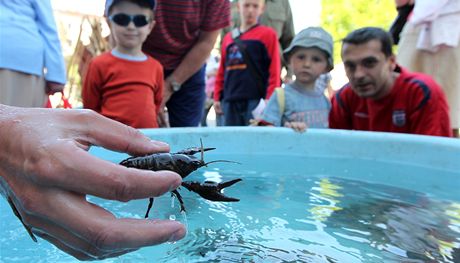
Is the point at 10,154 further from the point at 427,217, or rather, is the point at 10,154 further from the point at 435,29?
the point at 435,29

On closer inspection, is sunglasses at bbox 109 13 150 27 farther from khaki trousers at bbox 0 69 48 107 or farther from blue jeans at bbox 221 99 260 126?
blue jeans at bbox 221 99 260 126

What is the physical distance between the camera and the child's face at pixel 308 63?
381 centimetres

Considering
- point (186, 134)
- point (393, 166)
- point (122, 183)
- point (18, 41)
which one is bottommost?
point (393, 166)

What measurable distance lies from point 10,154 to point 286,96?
3024 millimetres

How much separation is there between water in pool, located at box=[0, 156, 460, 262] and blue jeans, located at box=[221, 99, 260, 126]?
1885 millimetres

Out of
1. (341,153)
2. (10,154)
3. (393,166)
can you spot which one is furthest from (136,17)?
(10,154)

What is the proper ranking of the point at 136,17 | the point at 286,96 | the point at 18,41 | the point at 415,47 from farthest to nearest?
1. the point at 415,47
2. the point at 286,96
3. the point at 136,17
4. the point at 18,41

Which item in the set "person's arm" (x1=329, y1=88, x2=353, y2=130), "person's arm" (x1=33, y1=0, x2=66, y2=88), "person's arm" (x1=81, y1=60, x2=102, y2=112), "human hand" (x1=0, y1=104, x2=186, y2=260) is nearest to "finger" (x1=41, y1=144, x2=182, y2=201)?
"human hand" (x1=0, y1=104, x2=186, y2=260)

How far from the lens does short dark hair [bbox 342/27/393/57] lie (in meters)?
3.34

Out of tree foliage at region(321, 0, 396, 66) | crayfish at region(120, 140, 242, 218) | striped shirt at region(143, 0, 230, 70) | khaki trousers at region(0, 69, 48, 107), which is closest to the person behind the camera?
crayfish at region(120, 140, 242, 218)

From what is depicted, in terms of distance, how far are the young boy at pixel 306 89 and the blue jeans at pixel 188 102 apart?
0.61 metres

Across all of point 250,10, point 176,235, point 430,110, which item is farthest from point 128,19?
point 176,235

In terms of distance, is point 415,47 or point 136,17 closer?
point 136,17

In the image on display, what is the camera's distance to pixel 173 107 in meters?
3.89
